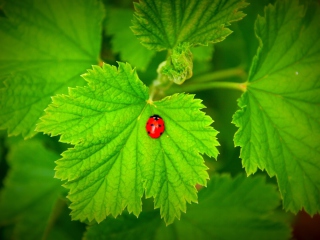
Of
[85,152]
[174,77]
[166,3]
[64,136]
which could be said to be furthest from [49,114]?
[166,3]

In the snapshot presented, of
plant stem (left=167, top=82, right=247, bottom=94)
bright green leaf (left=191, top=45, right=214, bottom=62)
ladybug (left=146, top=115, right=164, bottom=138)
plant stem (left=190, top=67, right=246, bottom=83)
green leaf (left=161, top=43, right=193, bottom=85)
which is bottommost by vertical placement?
ladybug (left=146, top=115, right=164, bottom=138)

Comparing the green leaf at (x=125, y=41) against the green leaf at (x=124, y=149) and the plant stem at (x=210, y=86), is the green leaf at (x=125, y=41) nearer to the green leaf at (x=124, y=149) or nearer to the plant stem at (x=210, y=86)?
the plant stem at (x=210, y=86)

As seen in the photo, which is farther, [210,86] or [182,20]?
[210,86]

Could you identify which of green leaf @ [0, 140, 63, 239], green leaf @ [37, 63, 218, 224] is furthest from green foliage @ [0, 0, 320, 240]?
green leaf @ [0, 140, 63, 239]

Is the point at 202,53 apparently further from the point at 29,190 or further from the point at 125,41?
the point at 29,190

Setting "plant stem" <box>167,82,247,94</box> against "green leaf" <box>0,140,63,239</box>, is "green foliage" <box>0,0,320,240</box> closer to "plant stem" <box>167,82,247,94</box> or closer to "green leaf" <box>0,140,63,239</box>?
"plant stem" <box>167,82,247,94</box>

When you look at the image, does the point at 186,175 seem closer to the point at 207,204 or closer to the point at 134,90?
the point at 134,90

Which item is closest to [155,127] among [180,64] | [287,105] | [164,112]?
[164,112]
